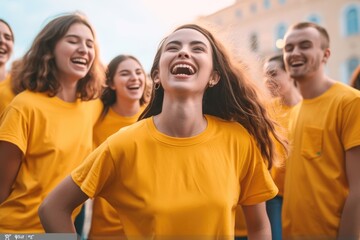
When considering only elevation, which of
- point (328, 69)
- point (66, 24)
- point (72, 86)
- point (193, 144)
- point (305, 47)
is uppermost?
point (66, 24)

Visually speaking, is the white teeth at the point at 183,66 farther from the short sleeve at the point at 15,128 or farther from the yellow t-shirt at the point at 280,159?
the short sleeve at the point at 15,128

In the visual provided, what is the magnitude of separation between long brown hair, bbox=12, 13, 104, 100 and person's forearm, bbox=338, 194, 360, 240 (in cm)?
239

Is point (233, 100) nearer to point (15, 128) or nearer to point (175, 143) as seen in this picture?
point (175, 143)

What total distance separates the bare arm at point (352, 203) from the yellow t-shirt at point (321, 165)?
0.24ft

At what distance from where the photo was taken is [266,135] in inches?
99.7

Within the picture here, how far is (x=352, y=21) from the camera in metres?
26.2

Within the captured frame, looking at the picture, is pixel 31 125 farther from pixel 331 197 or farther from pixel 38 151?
pixel 331 197

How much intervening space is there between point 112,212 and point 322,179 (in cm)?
189

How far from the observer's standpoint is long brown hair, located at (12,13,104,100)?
10.5 feet

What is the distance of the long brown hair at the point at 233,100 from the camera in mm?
2516

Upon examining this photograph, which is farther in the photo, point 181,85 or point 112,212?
point 112,212

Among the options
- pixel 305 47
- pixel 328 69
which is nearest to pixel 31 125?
pixel 305 47

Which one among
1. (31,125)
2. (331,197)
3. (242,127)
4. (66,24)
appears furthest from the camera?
(66,24)

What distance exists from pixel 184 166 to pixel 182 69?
1.91ft
